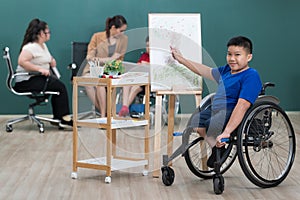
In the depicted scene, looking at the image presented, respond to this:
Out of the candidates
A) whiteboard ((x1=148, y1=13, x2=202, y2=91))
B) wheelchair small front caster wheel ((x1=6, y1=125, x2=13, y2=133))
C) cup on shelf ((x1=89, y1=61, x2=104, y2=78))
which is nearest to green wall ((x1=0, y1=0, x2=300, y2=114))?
wheelchair small front caster wheel ((x1=6, y1=125, x2=13, y2=133))

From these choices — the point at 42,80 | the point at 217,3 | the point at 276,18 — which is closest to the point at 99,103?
the point at 42,80

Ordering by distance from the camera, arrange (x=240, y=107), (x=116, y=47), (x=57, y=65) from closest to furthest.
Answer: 1. (x=240, y=107)
2. (x=116, y=47)
3. (x=57, y=65)

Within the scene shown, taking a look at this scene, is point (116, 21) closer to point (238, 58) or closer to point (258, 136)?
point (238, 58)

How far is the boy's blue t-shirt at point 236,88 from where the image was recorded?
3.96 m

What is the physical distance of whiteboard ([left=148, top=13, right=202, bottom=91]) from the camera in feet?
15.0

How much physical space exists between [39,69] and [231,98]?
3.04 metres

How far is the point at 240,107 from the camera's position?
3924mm

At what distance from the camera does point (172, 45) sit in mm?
4656

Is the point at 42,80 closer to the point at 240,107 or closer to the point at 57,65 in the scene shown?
the point at 57,65

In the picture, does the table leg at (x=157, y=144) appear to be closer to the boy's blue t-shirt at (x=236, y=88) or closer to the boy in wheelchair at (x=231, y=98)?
the boy in wheelchair at (x=231, y=98)

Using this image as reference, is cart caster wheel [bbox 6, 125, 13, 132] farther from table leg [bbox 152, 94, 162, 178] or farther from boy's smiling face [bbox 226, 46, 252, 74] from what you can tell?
boy's smiling face [bbox 226, 46, 252, 74]

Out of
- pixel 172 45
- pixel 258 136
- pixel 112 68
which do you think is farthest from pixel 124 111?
pixel 258 136

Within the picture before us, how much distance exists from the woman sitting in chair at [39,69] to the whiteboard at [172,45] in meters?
2.26

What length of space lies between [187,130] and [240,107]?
0.43m
